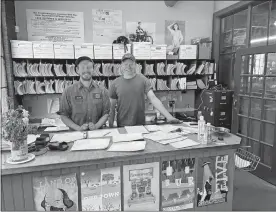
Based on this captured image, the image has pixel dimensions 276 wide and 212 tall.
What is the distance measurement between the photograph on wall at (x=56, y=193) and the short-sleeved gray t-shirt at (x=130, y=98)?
51.8 inches

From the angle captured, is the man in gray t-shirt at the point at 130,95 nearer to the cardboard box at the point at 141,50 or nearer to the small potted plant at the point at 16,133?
the cardboard box at the point at 141,50

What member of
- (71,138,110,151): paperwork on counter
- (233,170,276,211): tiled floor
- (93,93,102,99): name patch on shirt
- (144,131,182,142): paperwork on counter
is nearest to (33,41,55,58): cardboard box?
(93,93,102,99): name patch on shirt

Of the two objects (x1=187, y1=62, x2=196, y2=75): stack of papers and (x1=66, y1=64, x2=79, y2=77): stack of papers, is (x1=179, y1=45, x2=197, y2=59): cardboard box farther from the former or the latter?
(x1=66, y1=64, x2=79, y2=77): stack of papers

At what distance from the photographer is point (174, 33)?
4.38 m

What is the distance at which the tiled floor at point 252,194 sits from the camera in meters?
2.48

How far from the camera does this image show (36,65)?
3465mm

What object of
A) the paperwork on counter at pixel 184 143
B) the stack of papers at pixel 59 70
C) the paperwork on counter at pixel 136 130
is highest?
the stack of papers at pixel 59 70

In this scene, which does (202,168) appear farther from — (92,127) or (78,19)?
(78,19)

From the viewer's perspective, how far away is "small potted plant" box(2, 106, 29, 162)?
1.32 meters

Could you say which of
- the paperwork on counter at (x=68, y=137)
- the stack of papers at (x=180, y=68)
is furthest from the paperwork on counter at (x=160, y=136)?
the stack of papers at (x=180, y=68)

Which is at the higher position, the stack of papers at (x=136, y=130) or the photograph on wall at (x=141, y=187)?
the stack of papers at (x=136, y=130)

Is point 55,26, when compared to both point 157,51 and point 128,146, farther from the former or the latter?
point 128,146

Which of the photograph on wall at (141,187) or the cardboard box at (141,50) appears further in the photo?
the cardboard box at (141,50)

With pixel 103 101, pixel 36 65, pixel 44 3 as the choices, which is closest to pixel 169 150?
pixel 103 101
